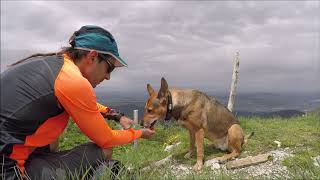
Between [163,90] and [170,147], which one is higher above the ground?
[163,90]

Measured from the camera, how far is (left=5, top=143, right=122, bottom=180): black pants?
455 centimetres

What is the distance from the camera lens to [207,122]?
31.9 ft

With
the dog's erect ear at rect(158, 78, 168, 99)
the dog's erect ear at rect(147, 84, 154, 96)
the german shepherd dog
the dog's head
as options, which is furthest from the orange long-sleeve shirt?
the dog's erect ear at rect(147, 84, 154, 96)

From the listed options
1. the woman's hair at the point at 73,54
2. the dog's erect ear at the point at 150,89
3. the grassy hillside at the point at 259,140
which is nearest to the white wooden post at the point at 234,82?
the grassy hillside at the point at 259,140

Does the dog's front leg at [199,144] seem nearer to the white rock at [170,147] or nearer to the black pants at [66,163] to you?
the white rock at [170,147]

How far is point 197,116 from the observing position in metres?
9.41

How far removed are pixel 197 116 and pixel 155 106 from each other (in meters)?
0.96

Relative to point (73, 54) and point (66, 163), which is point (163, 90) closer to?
point (73, 54)

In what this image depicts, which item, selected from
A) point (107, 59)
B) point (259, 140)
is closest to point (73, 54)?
point (107, 59)

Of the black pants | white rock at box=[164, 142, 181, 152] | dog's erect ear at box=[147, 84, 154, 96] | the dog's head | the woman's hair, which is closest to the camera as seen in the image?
the black pants

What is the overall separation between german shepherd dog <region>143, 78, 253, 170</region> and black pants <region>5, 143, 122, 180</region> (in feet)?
13.1

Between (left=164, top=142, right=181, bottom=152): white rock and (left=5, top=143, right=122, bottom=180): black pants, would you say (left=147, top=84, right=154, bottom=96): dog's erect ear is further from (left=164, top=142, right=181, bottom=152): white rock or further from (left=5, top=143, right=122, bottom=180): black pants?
(left=5, top=143, right=122, bottom=180): black pants

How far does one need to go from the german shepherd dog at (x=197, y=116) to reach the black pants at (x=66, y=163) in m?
3.98

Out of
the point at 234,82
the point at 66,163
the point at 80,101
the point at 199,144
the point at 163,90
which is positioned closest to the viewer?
the point at 80,101
